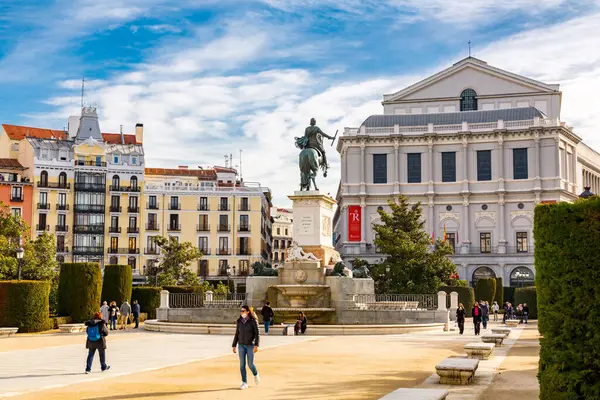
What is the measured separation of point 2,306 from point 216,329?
903 centimetres

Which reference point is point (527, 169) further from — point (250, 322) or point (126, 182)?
point (250, 322)

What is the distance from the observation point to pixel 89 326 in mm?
16328

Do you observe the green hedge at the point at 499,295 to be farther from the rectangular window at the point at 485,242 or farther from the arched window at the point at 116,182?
the arched window at the point at 116,182

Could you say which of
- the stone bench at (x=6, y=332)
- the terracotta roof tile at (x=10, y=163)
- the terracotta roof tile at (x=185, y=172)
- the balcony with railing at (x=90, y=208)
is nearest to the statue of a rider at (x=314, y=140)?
the stone bench at (x=6, y=332)

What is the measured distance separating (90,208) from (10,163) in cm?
845

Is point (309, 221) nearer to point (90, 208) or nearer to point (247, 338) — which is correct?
point (247, 338)

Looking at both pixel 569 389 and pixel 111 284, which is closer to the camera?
pixel 569 389

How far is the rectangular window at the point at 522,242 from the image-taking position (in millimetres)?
80369

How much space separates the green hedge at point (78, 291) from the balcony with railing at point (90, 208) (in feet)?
133

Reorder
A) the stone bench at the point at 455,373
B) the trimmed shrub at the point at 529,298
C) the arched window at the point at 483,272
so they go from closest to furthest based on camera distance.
→ the stone bench at the point at 455,373
the trimmed shrub at the point at 529,298
the arched window at the point at 483,272

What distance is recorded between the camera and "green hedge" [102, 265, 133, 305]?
39.0 metres

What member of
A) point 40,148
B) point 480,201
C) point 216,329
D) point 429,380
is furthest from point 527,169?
point 429,380

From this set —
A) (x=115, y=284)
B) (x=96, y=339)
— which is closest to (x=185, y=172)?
(x=115, y=284)

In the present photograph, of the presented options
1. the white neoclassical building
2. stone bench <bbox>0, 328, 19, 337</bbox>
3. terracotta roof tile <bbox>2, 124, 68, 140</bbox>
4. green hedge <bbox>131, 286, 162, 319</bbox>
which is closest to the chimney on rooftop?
terracotta roof tile <bbox>2, 124, 68, 140</bbox>
